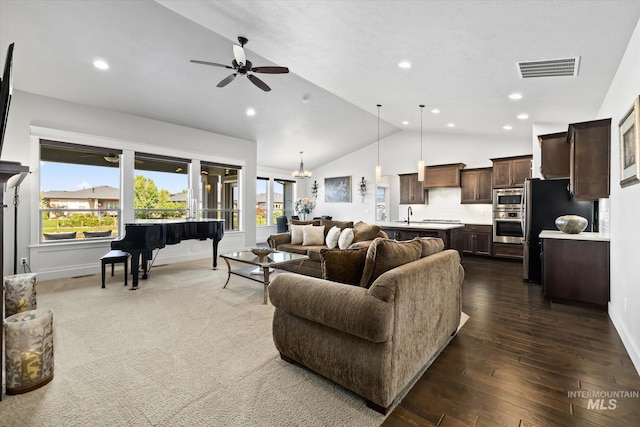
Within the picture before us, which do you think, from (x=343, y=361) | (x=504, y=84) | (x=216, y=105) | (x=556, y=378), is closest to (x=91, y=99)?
(x=216, y=105)

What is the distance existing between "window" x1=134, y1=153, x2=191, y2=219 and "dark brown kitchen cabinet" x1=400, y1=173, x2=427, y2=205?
547 centimetres

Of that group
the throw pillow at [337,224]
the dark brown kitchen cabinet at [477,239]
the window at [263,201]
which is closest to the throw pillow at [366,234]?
the throw pillow at [337,224]

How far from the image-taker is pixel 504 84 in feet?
11.9

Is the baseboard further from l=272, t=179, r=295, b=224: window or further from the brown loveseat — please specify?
l=272, t=179, r=295, b=224: window

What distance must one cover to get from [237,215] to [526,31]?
639 cm

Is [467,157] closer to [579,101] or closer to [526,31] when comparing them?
[579,101]

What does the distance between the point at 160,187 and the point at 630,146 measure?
6745 millimetres

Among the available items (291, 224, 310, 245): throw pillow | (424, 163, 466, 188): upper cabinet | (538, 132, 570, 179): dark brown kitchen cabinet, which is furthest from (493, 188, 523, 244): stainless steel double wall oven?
(291, 224, 310, 245): throw pillow

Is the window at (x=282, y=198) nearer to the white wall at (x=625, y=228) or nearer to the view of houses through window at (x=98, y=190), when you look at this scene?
the view of houses through window at (x=98, y=190)

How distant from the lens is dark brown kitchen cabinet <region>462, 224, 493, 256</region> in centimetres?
675

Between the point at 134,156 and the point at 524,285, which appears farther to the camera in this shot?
the point at 134,156

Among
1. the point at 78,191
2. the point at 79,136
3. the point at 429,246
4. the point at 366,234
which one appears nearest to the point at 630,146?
the point at 429,246

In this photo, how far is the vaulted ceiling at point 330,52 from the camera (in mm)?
2443

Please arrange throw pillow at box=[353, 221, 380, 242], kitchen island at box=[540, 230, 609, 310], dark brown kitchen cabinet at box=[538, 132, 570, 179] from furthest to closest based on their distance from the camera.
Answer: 1. throw pillow at box=[353, 221, 380, 242]
2. dark brown kitchen cabinet at box=[538, 132, 570, 179]
3. kitchen island at box=[540, 230, 609, 310]
